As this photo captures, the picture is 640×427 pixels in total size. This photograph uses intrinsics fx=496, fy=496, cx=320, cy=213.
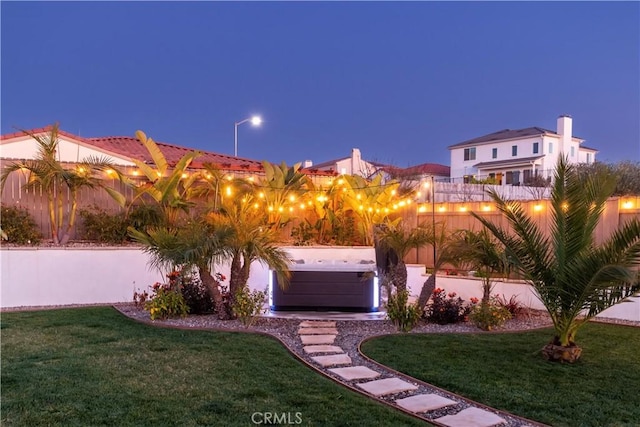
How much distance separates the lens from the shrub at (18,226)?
9.23 m

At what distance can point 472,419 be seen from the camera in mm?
3961

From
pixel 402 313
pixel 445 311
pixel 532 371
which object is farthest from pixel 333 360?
pixel 445 311

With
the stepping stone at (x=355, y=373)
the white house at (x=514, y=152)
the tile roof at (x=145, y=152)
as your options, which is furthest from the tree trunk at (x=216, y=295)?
the white house at (x=514, y=152)

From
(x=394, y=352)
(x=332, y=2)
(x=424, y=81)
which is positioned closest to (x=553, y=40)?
(x=332, y=2)

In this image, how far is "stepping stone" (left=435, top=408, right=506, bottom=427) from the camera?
3863 millimetres

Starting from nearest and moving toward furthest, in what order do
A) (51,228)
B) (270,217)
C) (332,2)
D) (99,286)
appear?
(99,286), (51,228), (270,217), (332,2)

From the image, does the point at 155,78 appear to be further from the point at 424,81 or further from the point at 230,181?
the point at 230,181

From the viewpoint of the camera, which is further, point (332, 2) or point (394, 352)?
point (332, 2)

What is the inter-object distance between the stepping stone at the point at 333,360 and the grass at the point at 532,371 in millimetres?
337

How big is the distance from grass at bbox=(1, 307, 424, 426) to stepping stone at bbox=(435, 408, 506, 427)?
0.28 m

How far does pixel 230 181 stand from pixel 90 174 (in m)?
2.83

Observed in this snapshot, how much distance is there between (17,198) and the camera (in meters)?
9.73

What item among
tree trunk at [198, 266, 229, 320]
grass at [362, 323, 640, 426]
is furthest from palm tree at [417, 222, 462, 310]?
tree trunk at [198, 266, 229, 320]

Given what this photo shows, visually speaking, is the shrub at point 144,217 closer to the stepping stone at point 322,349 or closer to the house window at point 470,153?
the stepping stone at point 322,349
